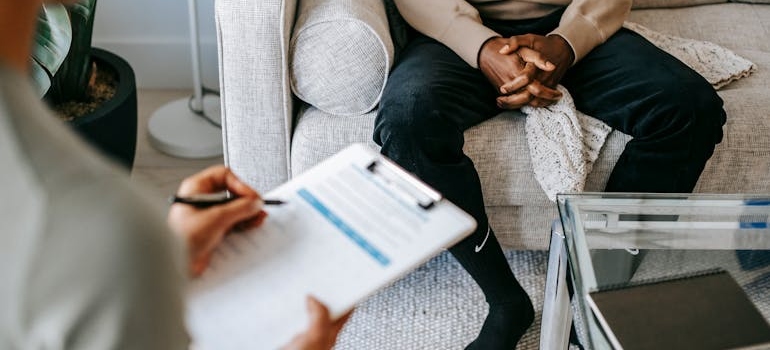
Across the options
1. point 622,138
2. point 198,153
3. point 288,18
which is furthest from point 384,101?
point 198,153

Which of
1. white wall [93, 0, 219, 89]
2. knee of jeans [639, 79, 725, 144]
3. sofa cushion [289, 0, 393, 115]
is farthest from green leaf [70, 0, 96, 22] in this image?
knee of jeans [639, 79, 725, 144]

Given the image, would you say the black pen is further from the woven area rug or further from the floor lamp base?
the floor lamp base

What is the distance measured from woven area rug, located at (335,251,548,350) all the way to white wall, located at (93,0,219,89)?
0.97 metres

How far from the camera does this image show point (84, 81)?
1.80 meters

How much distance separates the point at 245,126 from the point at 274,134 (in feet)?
0.18

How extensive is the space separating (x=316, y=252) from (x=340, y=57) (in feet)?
2.34

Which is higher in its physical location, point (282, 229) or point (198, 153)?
point (282, 229)

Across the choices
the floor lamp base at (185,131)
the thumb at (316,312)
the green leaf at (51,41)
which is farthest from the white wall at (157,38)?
the thumb at (316,312)

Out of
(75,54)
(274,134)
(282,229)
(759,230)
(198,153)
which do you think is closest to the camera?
(282,229)

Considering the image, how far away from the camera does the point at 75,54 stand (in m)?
1.74

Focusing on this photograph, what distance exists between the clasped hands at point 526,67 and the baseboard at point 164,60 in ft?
3.42

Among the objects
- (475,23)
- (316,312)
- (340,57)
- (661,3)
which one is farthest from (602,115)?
(316,312)

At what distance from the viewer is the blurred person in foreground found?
381mm

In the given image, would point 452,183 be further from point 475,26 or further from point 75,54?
point 75,54
